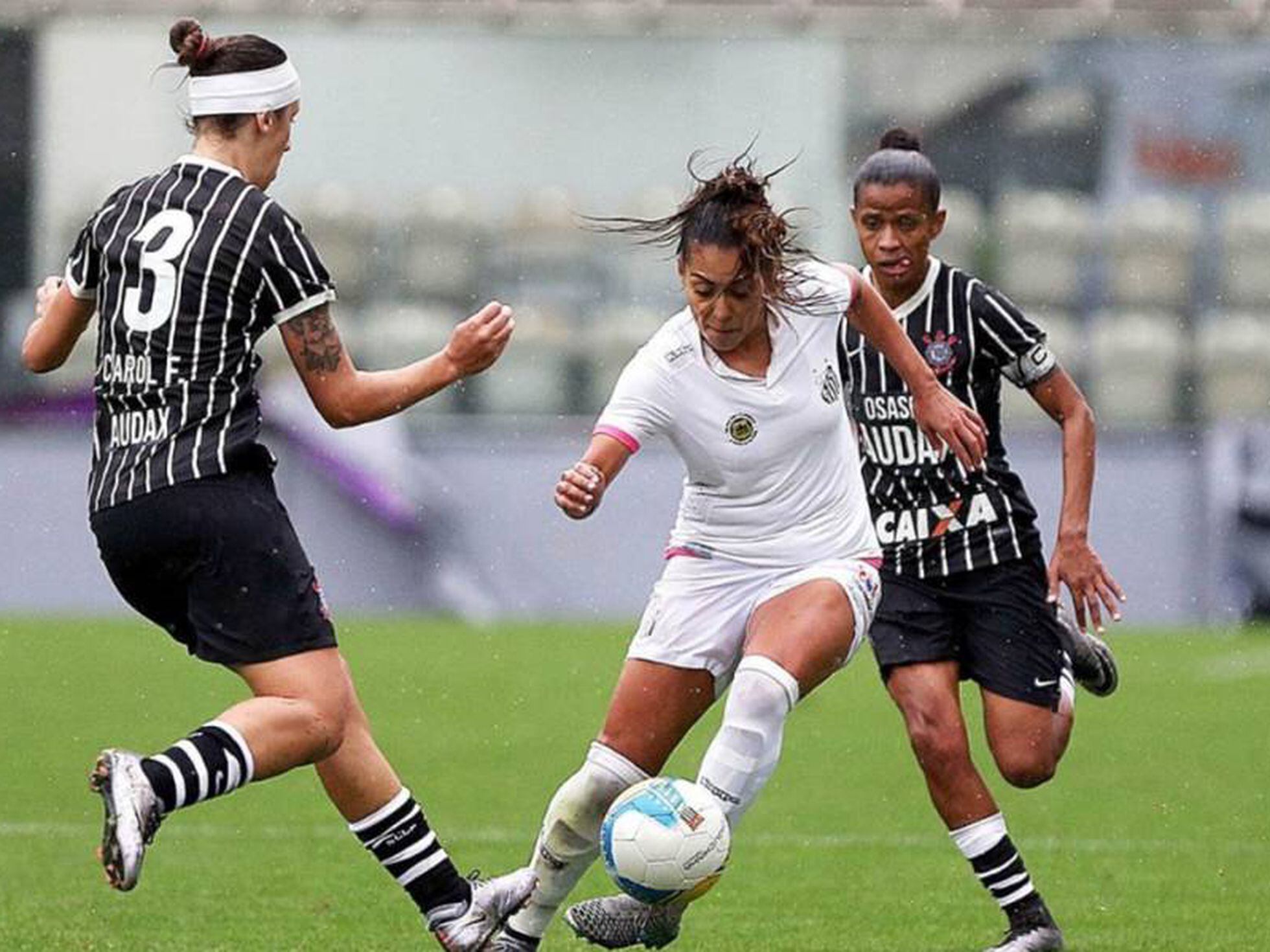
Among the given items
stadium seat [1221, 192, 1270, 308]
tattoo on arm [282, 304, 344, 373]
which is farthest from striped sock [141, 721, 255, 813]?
stadium seat [1221, 192, 1270, 308]

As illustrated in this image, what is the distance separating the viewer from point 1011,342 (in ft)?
24.1

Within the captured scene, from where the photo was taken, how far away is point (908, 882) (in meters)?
8.36

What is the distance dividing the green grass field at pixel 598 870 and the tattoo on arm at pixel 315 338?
1677 millimetres

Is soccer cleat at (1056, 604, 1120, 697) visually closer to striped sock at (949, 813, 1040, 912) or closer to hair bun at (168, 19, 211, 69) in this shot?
striped sock at (949, 813, 1040, 912)

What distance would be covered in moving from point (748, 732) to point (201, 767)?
1272 millimetres

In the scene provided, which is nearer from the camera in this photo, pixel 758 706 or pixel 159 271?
pixel 159 271

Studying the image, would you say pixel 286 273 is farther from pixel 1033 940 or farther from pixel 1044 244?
pixel 1044 244

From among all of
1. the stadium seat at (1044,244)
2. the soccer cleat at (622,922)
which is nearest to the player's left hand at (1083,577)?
the soccer cleat at (622,922)

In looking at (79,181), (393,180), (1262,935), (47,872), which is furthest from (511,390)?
(1262,935)

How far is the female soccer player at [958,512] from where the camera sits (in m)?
7.32

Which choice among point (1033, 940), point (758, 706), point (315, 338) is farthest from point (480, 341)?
point (1033, 940)

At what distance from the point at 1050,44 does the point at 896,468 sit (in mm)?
15620

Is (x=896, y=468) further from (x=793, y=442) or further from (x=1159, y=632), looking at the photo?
(x=1159, y=632)

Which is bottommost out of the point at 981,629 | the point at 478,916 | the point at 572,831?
the point at 478,916
